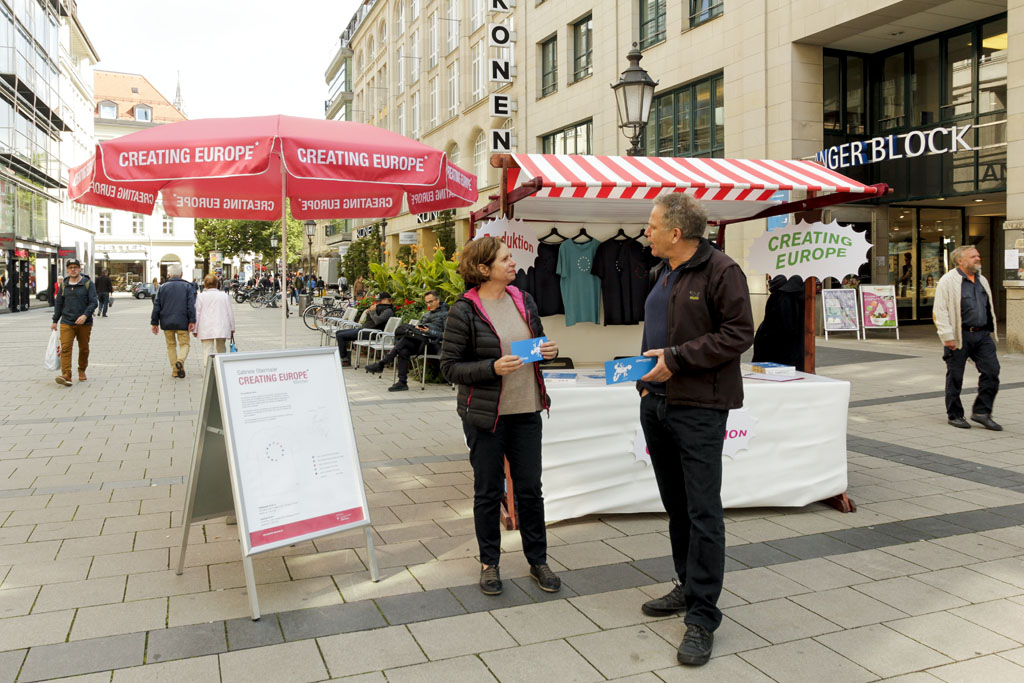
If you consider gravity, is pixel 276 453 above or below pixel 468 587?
above

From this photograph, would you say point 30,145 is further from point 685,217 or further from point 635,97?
point 685,217

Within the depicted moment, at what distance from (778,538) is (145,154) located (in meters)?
4.28

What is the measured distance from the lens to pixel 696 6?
21.0 meters

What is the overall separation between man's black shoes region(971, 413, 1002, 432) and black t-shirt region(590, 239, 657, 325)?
3700 millimetres

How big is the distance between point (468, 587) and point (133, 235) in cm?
7915

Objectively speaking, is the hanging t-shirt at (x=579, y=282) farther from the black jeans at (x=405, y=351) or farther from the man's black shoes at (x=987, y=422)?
the black jeans at (x=405, y=351)

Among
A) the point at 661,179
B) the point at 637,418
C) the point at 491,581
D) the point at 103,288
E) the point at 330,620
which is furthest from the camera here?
the point at 103,288

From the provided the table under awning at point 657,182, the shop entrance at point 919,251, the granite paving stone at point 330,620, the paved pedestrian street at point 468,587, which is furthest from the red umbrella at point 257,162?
the shop entrance at point 919,251

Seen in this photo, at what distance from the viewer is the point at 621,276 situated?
286 inches

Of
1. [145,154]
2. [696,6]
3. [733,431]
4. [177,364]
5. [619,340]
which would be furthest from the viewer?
[696,6]

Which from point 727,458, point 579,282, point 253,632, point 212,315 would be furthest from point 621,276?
point 212,315

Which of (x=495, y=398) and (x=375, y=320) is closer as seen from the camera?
(x=495, y=398)

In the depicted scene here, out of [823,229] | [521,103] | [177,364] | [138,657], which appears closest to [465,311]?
[138,657]

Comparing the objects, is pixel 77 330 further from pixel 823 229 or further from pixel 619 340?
pixel 823 229
